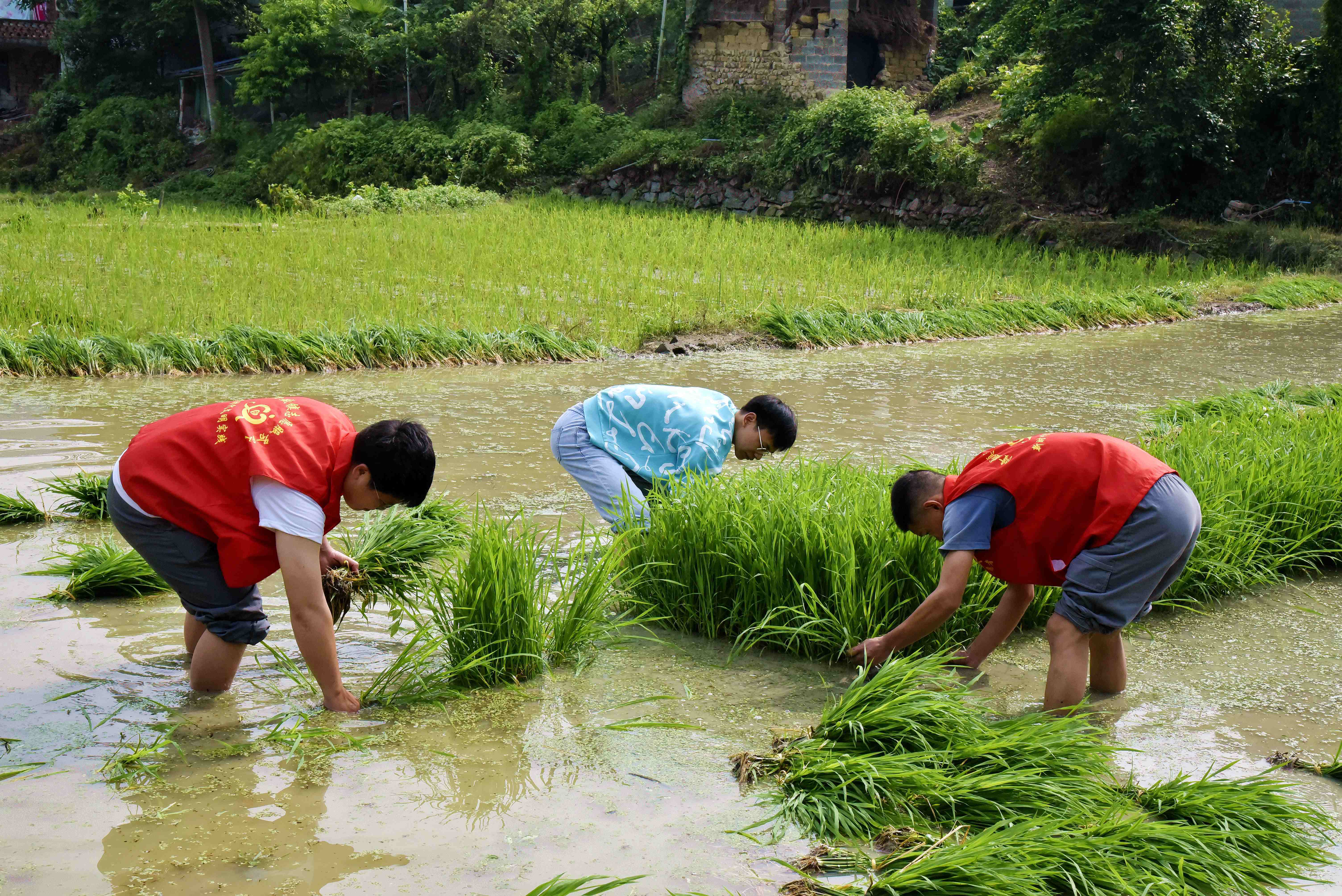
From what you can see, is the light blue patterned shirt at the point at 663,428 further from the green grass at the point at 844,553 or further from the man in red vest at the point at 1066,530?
the man in red vest at the point at 1066,530

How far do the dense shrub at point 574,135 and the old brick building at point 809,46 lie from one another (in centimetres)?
183

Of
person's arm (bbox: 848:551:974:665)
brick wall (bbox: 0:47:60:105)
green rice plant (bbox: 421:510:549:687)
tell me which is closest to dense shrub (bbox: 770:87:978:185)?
person's arm (bbox: 848:551:974:665)

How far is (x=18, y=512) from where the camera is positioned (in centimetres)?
430

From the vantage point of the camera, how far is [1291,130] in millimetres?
16297

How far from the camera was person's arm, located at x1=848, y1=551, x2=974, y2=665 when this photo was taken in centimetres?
278

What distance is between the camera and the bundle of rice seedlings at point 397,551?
11.9 feet

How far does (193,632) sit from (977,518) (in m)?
2.15

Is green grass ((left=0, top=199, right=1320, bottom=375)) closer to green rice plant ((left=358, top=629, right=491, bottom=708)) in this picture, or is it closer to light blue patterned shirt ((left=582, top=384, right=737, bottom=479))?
light blue patterned shirt ((left=582, top=384, right=737, bottom=479))

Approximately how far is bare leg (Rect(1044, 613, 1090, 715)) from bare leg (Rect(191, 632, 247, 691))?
211 cm

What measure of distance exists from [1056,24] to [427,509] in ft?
47.1

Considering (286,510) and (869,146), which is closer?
(286,510)

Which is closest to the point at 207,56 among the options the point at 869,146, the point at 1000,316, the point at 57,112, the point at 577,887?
the point at 57,112

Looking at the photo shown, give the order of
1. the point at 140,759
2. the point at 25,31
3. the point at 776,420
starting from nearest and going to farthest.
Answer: the point at 140,759 < the point at 776,420 < the point at 25,31

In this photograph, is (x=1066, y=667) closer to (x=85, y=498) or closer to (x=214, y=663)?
(x=214, y=663)
